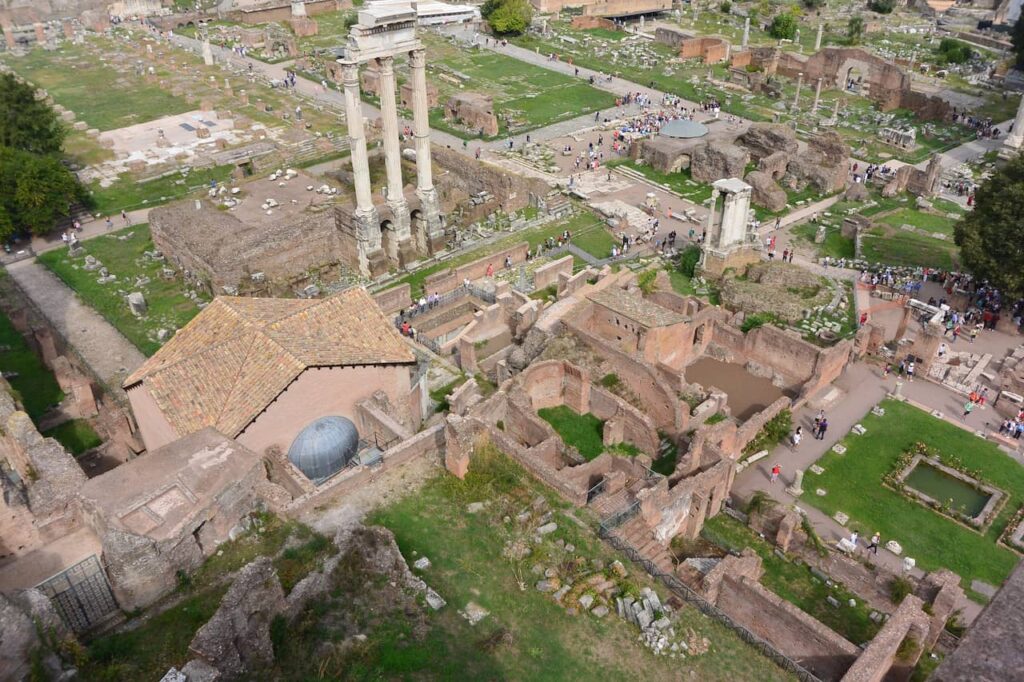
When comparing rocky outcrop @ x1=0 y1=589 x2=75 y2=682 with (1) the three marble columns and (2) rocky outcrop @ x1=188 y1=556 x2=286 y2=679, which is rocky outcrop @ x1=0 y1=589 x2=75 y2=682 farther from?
(1) the three marble columns

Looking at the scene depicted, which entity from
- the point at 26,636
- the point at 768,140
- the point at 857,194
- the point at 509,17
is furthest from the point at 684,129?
the point at 26,636

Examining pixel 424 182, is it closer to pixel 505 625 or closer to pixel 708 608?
pixel 505 625

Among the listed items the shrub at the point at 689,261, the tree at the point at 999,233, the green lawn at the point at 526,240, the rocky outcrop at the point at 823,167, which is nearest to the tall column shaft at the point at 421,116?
the green lawn at the point at 526,240

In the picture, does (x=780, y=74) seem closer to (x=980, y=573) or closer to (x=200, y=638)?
(x=980, y=573)

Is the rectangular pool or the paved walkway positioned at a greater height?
the rectangular pool

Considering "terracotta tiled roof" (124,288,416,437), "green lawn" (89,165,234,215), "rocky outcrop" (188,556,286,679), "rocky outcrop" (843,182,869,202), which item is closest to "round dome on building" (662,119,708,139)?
"rocky outcrop" (843,182,869,202)

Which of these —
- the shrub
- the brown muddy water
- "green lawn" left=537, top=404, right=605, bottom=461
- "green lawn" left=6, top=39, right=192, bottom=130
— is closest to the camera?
"green lawn" left=537, top=404, right=605, bottom=461

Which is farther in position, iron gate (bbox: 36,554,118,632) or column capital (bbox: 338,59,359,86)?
column capital (bbox: 338,59,359,86)

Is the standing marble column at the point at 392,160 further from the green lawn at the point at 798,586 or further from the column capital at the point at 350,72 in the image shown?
the green lawn at the point at 798,586

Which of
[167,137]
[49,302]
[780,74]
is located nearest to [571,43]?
[780,74]
